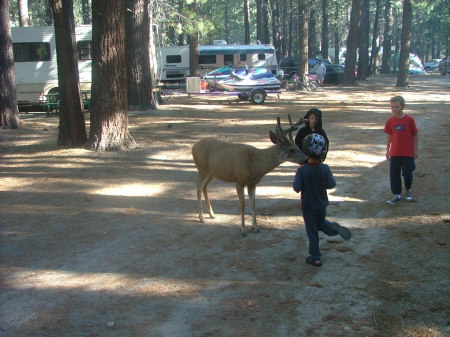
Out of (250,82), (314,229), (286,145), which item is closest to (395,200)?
(286,145)

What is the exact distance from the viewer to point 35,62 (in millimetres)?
21750

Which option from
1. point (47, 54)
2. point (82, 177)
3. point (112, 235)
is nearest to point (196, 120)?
point (82, 177)

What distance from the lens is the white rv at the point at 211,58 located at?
3644 centimetres

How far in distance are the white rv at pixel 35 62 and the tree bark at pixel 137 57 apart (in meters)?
4.11

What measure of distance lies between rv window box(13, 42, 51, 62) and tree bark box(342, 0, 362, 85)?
2066 centimetres

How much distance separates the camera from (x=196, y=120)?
55.8 feet

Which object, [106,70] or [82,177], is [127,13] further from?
[82,177]

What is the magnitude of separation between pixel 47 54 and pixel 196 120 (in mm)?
9159

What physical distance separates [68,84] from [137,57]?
6.28 meters

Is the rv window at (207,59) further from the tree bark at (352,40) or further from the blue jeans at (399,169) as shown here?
the blue jeans at (399,169)

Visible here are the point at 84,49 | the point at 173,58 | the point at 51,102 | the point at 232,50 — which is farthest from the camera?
the point at 173,58

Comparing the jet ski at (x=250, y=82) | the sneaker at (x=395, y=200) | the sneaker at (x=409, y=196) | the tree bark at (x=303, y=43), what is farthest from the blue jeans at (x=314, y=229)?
the tree bark at (x=303, y=43)

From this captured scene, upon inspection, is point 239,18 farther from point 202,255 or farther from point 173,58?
point 202,255

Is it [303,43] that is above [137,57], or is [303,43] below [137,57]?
above
